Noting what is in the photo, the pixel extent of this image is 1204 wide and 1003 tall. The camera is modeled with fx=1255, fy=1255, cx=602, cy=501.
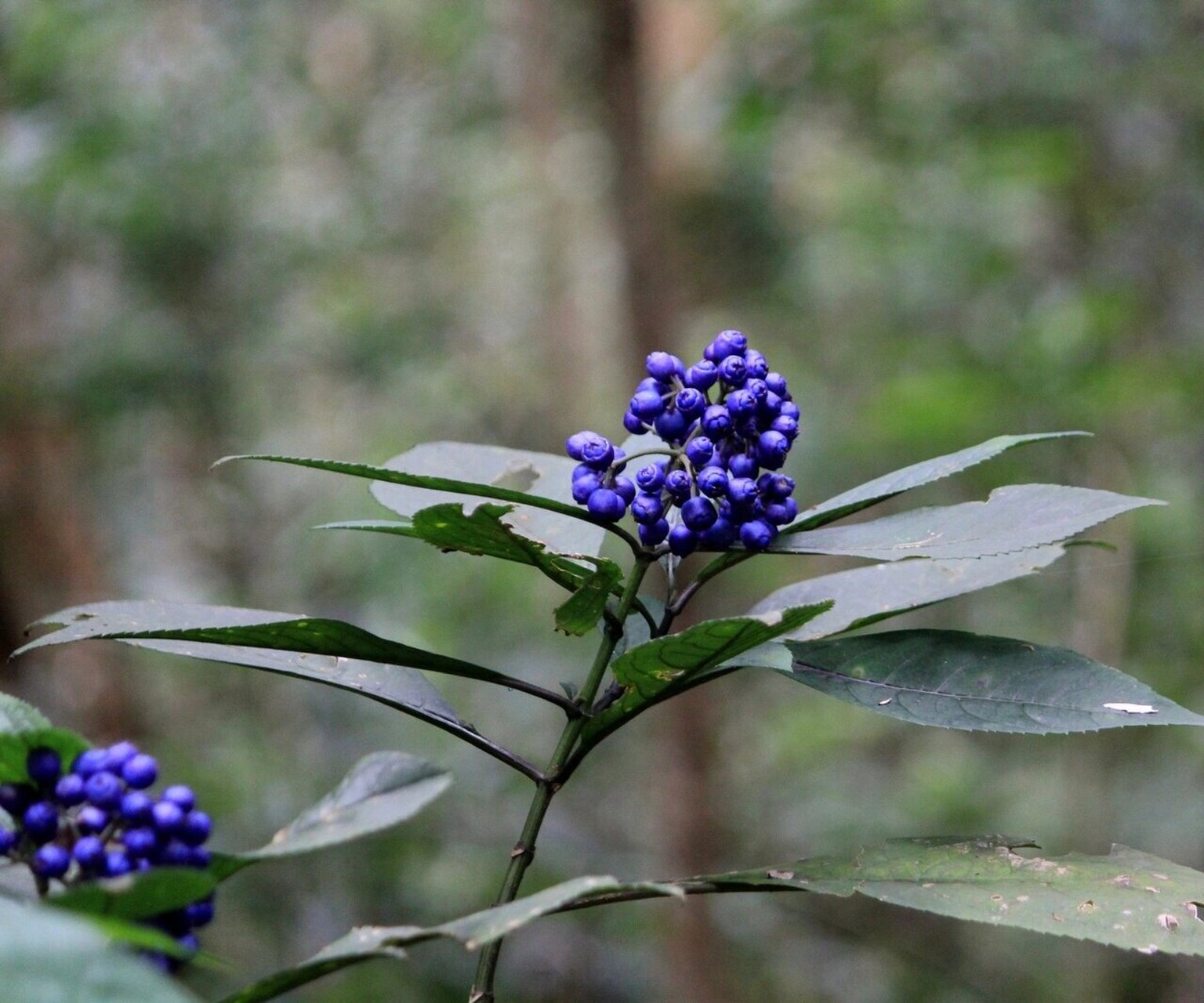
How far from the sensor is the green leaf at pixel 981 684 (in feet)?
3.15

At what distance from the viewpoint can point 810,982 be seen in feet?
18.6

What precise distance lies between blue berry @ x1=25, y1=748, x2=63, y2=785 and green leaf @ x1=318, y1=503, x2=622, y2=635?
0.91 feet

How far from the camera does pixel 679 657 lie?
2.98 ft

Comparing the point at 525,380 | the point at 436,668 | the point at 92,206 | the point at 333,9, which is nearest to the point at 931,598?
the point at 436,668

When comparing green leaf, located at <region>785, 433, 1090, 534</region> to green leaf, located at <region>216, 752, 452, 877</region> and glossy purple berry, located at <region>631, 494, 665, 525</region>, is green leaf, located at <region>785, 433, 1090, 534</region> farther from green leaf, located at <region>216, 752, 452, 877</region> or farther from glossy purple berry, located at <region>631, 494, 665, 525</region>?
green leaf, located at <region>216, 752, 452, 877</region>

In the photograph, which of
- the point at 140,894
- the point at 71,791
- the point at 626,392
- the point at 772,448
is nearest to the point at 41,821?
the point at 71,791

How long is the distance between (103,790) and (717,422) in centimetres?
55

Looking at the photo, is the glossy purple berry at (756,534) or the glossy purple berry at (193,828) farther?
the glossy purple berry at (756,534)

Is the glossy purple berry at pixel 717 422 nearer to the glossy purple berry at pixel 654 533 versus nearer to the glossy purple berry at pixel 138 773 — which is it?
the glossy purple berry at pixel 654 533

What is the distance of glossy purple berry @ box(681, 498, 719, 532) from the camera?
1.02 metres

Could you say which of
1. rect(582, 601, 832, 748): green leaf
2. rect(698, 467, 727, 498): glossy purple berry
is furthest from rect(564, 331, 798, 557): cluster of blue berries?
rect(582, 601, 832, 748): green leaf

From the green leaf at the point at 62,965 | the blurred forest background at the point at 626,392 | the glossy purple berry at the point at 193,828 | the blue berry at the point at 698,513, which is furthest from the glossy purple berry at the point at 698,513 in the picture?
the blurred forest background at the point at 626,392

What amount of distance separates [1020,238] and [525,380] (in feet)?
8.79

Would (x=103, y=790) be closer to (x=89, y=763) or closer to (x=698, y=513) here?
(x=89, y=763)
